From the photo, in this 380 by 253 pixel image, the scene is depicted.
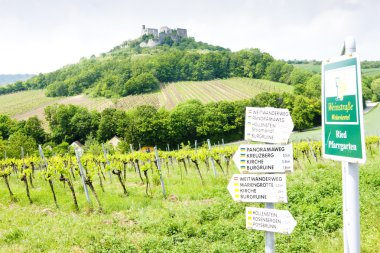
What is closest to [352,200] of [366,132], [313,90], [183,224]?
[183,224]

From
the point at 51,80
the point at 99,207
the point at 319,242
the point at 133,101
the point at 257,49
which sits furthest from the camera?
the point at 257,49

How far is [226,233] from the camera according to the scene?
733 centimetres

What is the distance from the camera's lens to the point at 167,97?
93688 millimetres

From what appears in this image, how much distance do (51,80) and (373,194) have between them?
14646cm

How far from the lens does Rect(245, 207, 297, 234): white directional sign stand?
10.5 feet

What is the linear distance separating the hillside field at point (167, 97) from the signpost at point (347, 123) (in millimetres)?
80009

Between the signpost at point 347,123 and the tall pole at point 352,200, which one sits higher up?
the signpost at point 347,123

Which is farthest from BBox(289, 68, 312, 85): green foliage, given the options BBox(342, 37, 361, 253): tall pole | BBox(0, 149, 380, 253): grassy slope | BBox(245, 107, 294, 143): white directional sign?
BBox(342, 37, 361, 253): tall pole

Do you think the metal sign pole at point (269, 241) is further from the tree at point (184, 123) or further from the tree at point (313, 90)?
the tree at point (313, 90)

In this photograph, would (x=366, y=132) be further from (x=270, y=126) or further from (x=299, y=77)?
(x=299, y=77)

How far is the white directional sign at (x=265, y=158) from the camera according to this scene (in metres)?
3.28

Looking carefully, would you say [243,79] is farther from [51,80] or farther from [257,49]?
[51,80]

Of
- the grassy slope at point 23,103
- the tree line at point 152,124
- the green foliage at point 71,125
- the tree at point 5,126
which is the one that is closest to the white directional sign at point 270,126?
the tree line at point 152,124

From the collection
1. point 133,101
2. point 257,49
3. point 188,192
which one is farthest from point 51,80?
point 188,192
